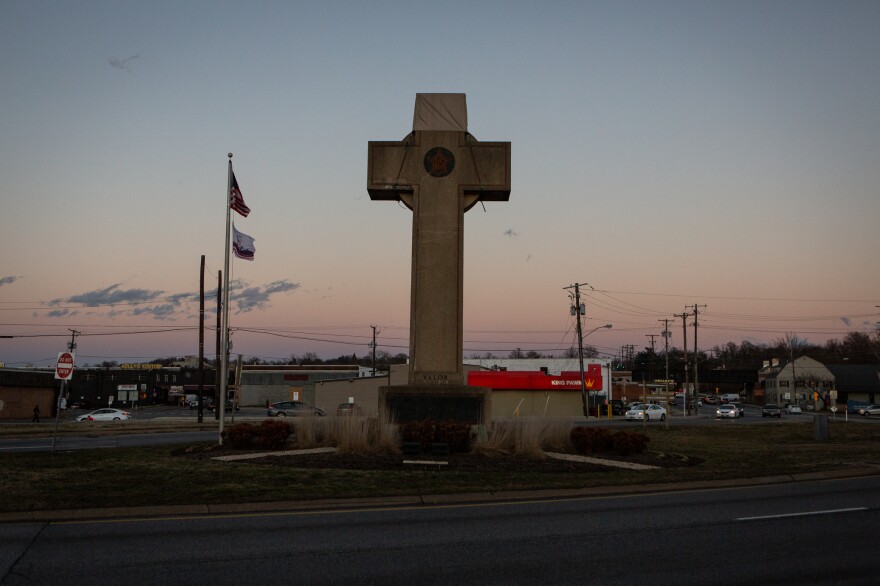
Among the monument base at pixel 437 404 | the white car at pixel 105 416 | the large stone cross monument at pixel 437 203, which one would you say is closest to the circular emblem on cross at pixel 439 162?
the large stone cross monument at pixel 437 203

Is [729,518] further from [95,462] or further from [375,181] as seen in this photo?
[375,181]

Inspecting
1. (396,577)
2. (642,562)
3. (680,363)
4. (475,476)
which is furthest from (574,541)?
(680,363)

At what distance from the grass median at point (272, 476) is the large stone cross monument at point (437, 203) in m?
5.22

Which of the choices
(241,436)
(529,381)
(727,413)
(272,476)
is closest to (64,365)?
(241,436)

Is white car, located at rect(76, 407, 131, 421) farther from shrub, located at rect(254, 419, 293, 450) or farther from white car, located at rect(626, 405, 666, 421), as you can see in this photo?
shrub, located at rect(254, 419, 293, 450)

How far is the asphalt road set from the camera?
25.1ft

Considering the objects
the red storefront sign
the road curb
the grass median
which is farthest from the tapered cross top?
the red storefront sign

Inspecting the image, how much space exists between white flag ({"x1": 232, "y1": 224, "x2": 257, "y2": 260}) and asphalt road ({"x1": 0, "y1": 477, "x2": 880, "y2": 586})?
14867mm

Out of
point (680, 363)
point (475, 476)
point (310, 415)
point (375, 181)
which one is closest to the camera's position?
point (475, 476)

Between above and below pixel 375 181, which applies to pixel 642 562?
below

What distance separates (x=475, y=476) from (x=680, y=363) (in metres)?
171

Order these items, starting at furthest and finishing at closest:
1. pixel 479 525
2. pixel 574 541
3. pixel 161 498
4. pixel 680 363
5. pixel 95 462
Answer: pixel 680 363 → pixel 95 462 → pixel 161 498 → pixel 479 525 → pixel 574 541

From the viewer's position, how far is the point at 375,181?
938 inches

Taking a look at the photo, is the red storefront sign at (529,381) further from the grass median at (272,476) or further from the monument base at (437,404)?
the monument base at (437,404)
